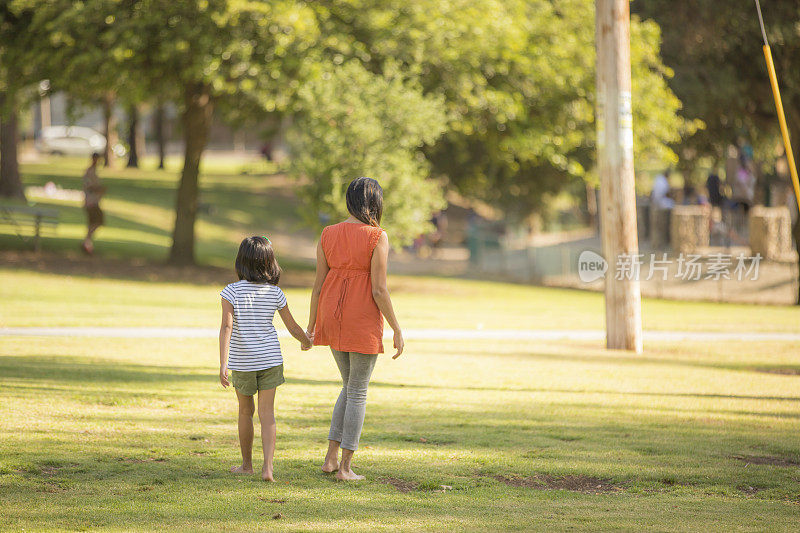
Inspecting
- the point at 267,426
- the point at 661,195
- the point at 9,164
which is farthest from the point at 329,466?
the point at 9,164

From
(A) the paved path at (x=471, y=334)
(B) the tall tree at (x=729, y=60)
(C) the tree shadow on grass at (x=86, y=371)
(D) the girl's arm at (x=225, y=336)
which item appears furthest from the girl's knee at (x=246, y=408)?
(B) the tall tree at (x=729, y=60)

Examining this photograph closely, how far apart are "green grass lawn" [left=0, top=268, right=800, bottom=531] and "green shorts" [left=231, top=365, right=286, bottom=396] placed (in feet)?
2.05

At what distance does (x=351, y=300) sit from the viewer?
20.5 feet

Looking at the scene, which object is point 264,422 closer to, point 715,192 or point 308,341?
point 308,341

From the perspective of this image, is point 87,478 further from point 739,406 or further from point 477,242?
point 477,242

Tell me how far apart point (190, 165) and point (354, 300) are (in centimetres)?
1834

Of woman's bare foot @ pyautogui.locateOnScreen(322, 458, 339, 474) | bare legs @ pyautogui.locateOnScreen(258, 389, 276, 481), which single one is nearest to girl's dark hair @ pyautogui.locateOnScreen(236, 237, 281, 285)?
bare legs @ pyautogui.locateOnScreen(258, 389, 276, 481)

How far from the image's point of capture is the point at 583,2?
23547 millimetres

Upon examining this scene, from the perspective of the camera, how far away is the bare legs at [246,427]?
6.36 metres

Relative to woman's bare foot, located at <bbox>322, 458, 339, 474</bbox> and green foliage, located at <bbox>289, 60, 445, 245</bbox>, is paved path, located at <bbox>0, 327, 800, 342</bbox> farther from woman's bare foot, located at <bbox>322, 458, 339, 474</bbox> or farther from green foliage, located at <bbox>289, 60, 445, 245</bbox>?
woman's bare foot, located at <bbox>322, 458, 339, 474</bbox>

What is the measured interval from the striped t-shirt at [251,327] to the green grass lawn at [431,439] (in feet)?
2.64

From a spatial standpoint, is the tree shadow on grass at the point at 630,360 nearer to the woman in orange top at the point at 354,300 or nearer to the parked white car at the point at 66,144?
the woman in orange top at the point at 354,300

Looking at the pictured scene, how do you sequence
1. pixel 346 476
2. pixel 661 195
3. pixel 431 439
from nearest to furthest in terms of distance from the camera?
pixel 346 476 < pixel 431 439 < pixel 661 195

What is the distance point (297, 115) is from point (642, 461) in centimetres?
1671
